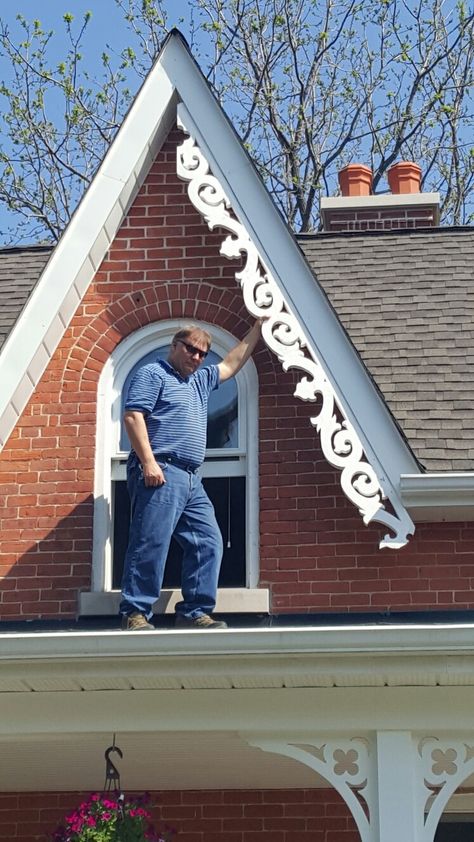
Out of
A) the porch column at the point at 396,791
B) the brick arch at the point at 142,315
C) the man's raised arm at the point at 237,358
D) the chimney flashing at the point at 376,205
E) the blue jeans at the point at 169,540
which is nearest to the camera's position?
the porch column at the point at 396,791

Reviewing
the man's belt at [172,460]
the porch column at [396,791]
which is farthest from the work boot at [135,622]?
the porch column at [396,791]

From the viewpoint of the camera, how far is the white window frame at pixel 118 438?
8719 millimetres

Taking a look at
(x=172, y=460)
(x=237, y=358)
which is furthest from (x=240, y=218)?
(x=172, y=460)

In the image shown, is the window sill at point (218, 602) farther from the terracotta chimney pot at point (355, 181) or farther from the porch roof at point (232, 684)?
the terracotta chimney pot at point (355, 181)

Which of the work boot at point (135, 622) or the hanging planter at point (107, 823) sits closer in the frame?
the hanging planter at point (107, 823)

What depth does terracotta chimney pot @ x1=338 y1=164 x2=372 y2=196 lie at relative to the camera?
12.7 meters

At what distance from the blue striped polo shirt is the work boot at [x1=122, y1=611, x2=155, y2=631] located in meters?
0.95

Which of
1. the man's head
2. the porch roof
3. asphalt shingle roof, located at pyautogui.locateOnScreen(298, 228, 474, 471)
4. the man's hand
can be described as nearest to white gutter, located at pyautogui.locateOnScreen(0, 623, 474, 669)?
the porch roof

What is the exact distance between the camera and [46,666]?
24.0ft

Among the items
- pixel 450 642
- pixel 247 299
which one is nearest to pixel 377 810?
pixel 450 642

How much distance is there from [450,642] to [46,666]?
203 centimetres

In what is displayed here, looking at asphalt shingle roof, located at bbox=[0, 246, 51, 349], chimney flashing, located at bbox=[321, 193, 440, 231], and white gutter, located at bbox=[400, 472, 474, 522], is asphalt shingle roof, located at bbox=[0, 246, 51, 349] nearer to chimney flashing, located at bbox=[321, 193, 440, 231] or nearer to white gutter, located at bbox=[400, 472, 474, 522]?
chimney flashing, located at bbox=[321, 193, 440, 231]

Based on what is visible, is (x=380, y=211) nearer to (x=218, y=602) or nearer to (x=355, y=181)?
(x=355, y=181)

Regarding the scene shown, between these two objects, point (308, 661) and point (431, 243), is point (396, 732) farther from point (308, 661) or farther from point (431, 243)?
point (431, 243)
